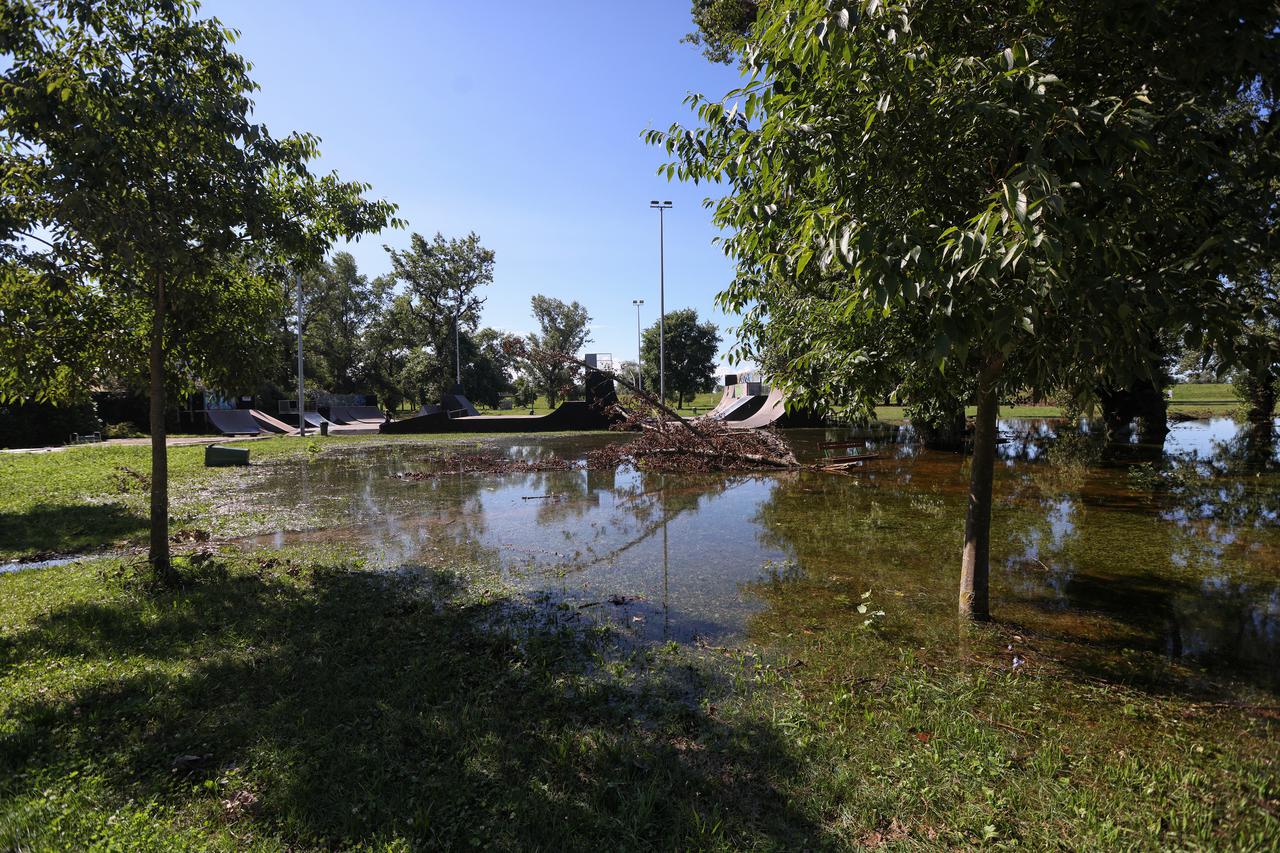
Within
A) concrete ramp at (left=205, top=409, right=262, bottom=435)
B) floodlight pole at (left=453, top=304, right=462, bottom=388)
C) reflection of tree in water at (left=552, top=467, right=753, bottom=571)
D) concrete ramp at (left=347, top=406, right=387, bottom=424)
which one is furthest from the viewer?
floodlight pole at (left=453, top=304, right=462, bottom=388)

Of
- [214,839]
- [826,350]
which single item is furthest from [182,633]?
[826,350]

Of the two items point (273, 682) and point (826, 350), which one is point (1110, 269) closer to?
point (826, 350)

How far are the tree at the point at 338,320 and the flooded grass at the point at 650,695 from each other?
1976 inches

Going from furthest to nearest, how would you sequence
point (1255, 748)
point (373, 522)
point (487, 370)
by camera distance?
point (487, 370) < point (373, 522) < point (1255, 748)

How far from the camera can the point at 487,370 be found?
54375 mm

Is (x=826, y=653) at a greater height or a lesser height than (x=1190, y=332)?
lesser

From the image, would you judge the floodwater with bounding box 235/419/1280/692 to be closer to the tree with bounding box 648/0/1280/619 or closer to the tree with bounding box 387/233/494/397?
the tree with bounding box 648/0/1280/619

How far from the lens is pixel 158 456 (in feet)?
19.5

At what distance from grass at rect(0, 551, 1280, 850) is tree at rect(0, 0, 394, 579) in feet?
9.03

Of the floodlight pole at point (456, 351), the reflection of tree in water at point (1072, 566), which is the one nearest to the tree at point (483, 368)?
the floodlight pole at point (456, 351)

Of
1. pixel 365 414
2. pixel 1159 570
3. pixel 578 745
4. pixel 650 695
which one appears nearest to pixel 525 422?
pixel 365 414

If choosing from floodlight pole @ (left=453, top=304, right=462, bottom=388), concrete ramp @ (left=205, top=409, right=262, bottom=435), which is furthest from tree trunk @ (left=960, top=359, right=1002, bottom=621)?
floodlight pole @ (left=453, top=304, right=462, bottom=388)

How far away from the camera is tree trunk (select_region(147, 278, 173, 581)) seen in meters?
5.81

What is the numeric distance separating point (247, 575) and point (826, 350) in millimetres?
6241
